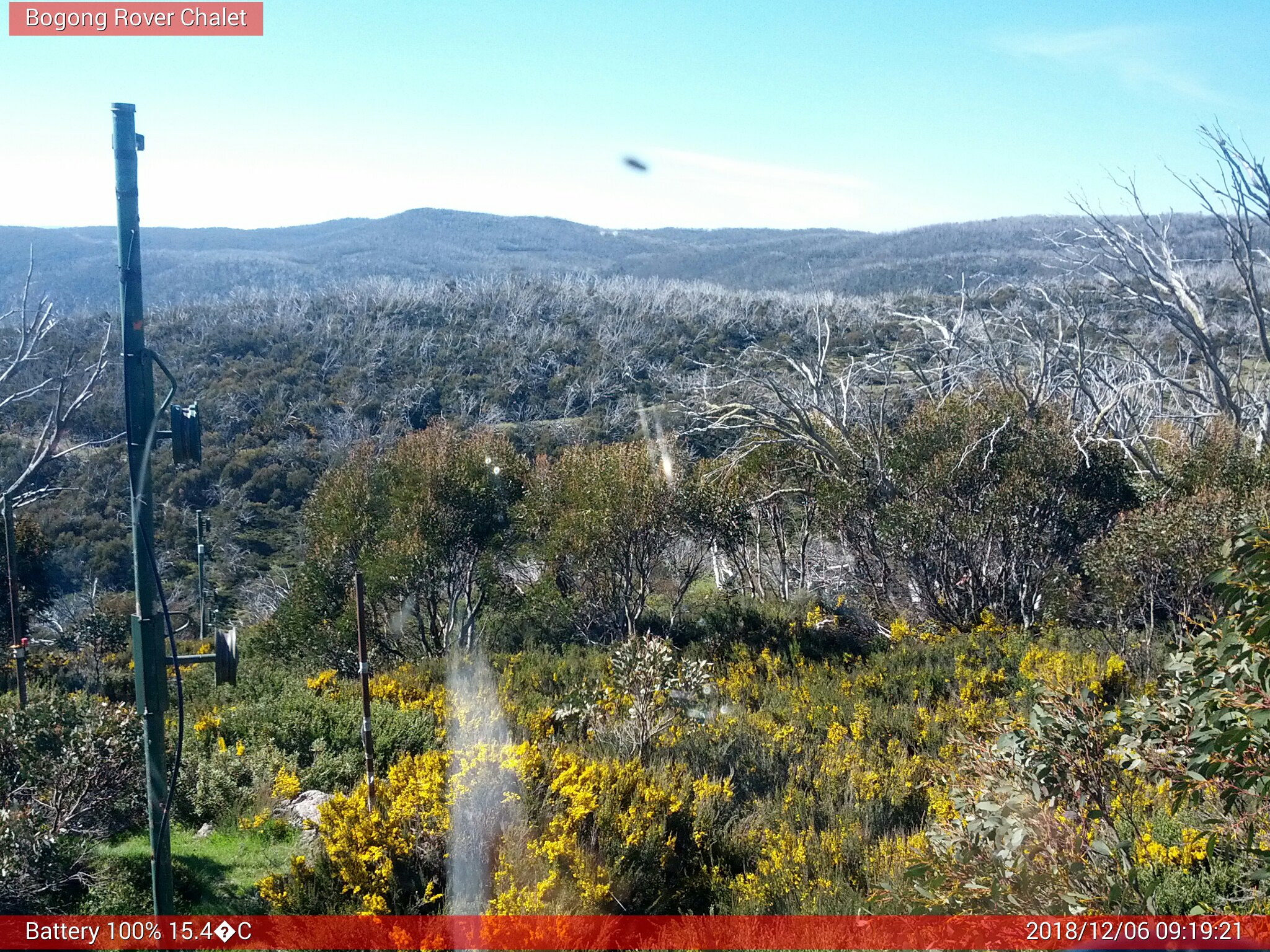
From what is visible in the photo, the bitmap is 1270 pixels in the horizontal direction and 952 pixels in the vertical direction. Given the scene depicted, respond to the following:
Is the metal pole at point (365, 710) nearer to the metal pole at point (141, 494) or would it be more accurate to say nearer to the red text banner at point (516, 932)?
the red text banner at point (516, 932)

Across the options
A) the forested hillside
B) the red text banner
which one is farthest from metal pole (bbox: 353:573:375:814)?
the red text banner

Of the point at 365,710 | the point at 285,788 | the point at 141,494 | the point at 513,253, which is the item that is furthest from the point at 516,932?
the point at 513,253

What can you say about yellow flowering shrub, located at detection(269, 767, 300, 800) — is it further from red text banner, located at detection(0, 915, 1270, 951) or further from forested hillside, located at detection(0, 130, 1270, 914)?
red text banner, located at detection(0, 915, 1270, 951)

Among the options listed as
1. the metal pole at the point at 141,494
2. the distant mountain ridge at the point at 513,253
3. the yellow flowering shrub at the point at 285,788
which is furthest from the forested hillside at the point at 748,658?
the distant mountain ridge at the point at 513,253

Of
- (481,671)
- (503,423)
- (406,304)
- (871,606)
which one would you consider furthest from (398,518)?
(406,304)

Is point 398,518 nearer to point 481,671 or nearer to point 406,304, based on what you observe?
point 481,671

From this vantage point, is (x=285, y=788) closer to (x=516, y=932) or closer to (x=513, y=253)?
(x=516, y=932)
